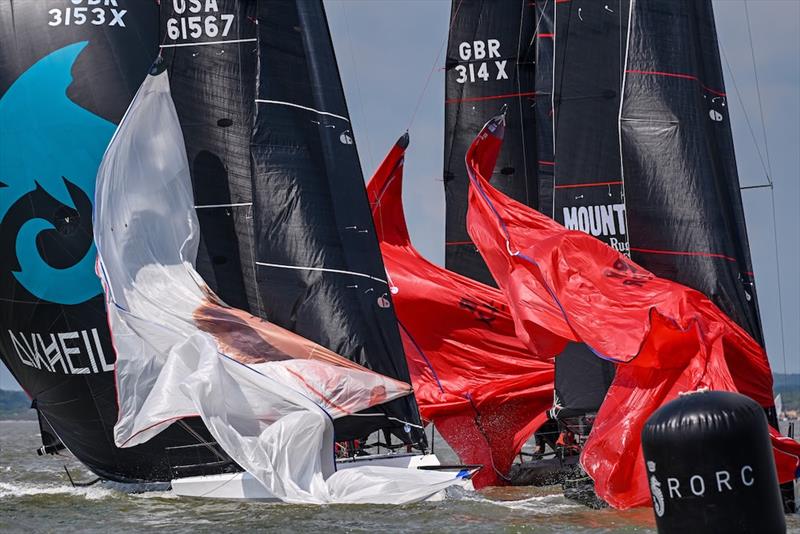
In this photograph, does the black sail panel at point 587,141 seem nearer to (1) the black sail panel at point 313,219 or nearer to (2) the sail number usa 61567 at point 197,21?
(1) the black sail panel at point 313,219

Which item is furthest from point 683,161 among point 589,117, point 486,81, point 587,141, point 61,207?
point 61,207

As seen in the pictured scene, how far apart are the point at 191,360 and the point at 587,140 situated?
180 inches

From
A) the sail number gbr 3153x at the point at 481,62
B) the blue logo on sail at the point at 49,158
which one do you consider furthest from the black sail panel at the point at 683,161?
the blue logo on sail at the point at 49,158

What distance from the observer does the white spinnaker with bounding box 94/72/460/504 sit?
1218 centimetres

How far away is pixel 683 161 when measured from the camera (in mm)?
12891

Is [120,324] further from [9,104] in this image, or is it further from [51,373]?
[9,104]

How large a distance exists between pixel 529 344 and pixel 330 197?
287 cm

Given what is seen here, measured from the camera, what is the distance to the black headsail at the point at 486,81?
18.3 metres

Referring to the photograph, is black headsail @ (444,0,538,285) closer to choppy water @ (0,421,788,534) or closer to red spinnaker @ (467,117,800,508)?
choppy water @ (0,421,788,534)

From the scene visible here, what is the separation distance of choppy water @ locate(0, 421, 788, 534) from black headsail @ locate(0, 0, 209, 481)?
0.87m

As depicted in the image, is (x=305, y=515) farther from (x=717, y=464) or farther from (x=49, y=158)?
(x=717, y=464)

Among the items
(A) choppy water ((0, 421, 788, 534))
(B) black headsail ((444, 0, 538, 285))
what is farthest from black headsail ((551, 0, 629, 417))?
(B) black headsail ((444, 0, 538, 285))

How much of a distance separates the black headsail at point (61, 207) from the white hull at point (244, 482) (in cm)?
92

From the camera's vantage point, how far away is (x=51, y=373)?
14.5 meters
